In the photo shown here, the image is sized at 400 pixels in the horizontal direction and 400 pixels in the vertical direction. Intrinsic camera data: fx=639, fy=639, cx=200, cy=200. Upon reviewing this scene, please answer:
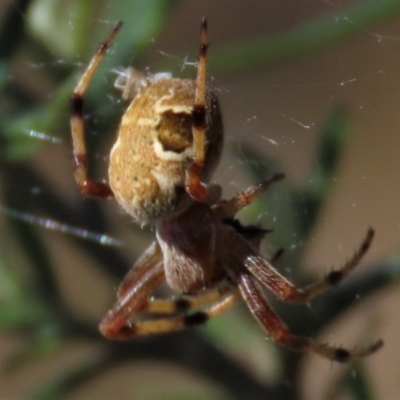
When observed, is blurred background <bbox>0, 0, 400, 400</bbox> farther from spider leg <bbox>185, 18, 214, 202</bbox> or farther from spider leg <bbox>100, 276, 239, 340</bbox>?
spider leg <bbox>185, 18, 214, 202</bbox>

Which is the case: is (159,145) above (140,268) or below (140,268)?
above

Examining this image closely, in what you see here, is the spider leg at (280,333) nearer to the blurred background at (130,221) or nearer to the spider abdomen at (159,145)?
the blurred background at (130,221)

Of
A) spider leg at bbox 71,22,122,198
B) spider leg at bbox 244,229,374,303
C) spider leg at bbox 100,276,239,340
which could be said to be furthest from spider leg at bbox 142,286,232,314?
spider leg at bbox 71,22,122,198

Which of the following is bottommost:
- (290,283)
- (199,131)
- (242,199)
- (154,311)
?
(154,311)

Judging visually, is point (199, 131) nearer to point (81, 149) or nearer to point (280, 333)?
point (81, 149)

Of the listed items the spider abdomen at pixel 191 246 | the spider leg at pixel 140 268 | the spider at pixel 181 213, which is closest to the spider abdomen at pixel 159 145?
the spider at pixel 181 213

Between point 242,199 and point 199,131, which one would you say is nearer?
A: point 199,131

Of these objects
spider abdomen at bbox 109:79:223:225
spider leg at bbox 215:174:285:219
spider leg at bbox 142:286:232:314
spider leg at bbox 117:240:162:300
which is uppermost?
spider abdomen at bbox 109:79:223:225

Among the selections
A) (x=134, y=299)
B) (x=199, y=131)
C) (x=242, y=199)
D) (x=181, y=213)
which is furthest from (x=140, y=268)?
(x=199, y=131)
